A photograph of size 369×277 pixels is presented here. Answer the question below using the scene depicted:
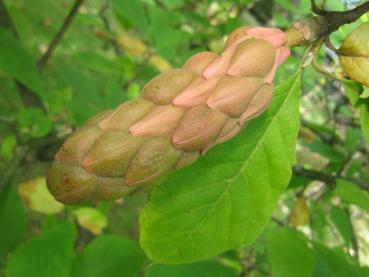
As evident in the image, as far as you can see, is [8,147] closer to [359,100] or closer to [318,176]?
[318,176]

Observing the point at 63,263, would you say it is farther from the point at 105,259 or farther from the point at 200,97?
the point at 200,97

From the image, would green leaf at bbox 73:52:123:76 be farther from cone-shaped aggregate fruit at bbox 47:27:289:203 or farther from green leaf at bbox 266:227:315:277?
cone-shaped aggregate fruit at bbox 47:27:289:203

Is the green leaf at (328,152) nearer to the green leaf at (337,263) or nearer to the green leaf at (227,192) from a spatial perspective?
the green leaf at (337,263)

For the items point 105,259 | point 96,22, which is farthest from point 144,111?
point 96,22

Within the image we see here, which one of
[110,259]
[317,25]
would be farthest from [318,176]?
[317,25]

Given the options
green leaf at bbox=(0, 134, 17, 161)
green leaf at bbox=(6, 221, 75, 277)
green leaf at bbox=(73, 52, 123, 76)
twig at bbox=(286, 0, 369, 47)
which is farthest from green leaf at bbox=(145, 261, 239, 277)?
green leaf at bbox=(73, 52, 123, 76)

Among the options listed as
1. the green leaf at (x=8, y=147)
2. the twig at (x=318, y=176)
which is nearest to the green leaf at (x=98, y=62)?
the green leaf at (x=8, y=147)
